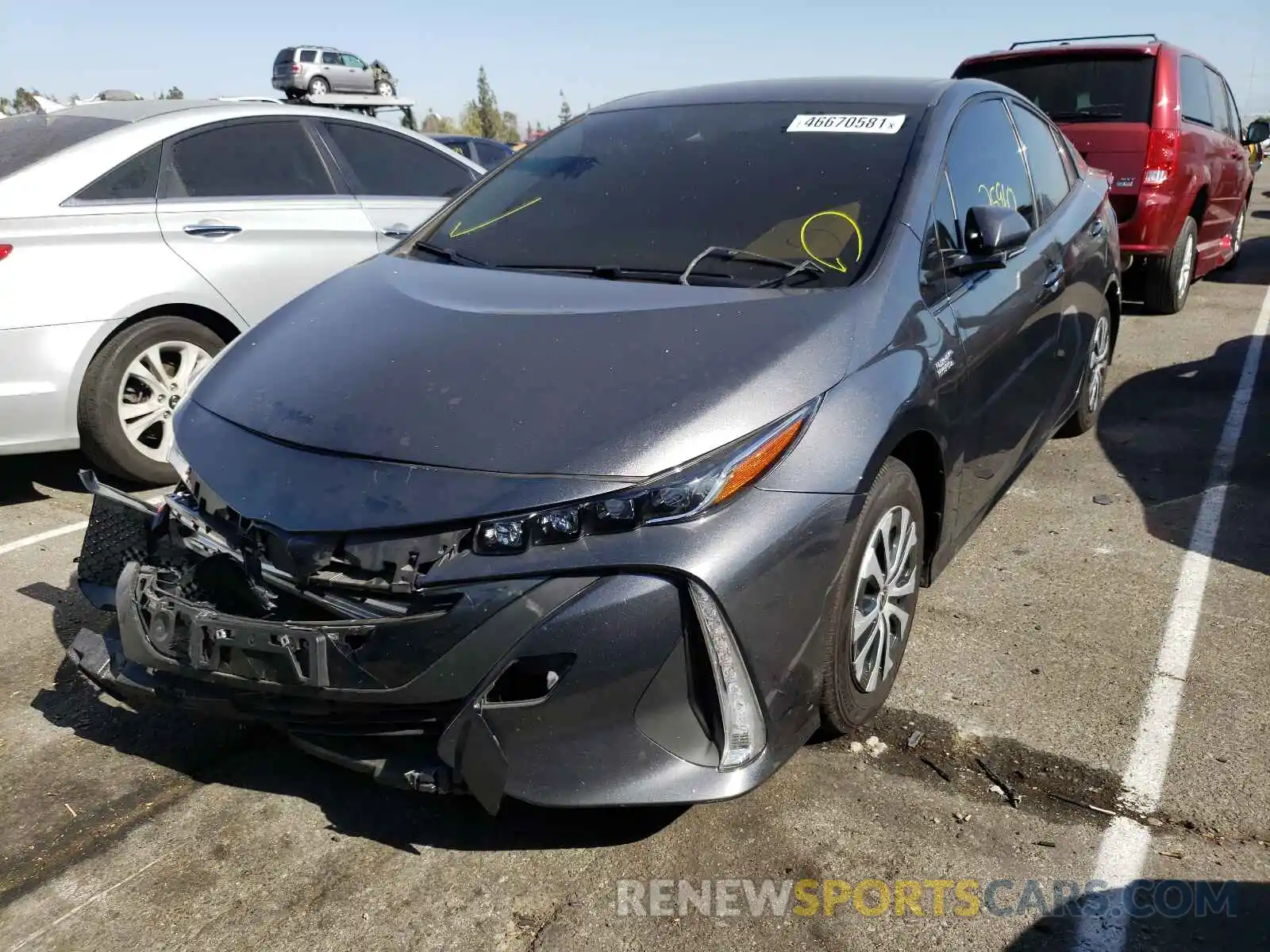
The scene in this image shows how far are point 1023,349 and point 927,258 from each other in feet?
2.65

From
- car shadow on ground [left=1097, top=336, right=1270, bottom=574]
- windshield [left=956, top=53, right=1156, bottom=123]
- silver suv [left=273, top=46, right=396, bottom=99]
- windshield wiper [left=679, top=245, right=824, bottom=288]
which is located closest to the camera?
windshield wiper [left=679, top=245, right=824, bottom=288]

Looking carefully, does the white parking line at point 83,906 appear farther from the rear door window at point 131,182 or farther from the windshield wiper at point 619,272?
the rear door window at point 131,182

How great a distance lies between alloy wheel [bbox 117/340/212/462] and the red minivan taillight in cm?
593

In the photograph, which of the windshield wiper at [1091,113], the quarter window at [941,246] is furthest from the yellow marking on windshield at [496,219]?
the windshield wiper at [1091,113]

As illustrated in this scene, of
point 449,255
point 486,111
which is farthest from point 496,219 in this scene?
point 486,111

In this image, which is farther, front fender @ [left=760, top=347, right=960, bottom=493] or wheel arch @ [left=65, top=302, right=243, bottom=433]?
wheel arch @ [left=65, top=302, right=243, bottom=433]

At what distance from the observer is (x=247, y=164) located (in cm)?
525

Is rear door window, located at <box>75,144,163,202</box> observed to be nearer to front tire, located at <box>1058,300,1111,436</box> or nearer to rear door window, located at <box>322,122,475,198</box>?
rear door window, located at <box>322,122,475,198</box>

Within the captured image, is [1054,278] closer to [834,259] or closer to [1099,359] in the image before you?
[1099,359]

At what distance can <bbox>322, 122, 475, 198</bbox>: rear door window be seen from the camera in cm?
568

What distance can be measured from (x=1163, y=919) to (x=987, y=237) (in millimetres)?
1861

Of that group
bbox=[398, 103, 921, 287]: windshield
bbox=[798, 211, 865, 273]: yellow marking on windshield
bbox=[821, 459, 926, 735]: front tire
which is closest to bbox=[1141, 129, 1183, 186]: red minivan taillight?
bbox=[398, 103, 921, 287]: windshield

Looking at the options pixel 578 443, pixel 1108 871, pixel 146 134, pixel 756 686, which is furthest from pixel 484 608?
pixel 146 134

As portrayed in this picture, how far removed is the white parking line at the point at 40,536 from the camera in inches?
169
